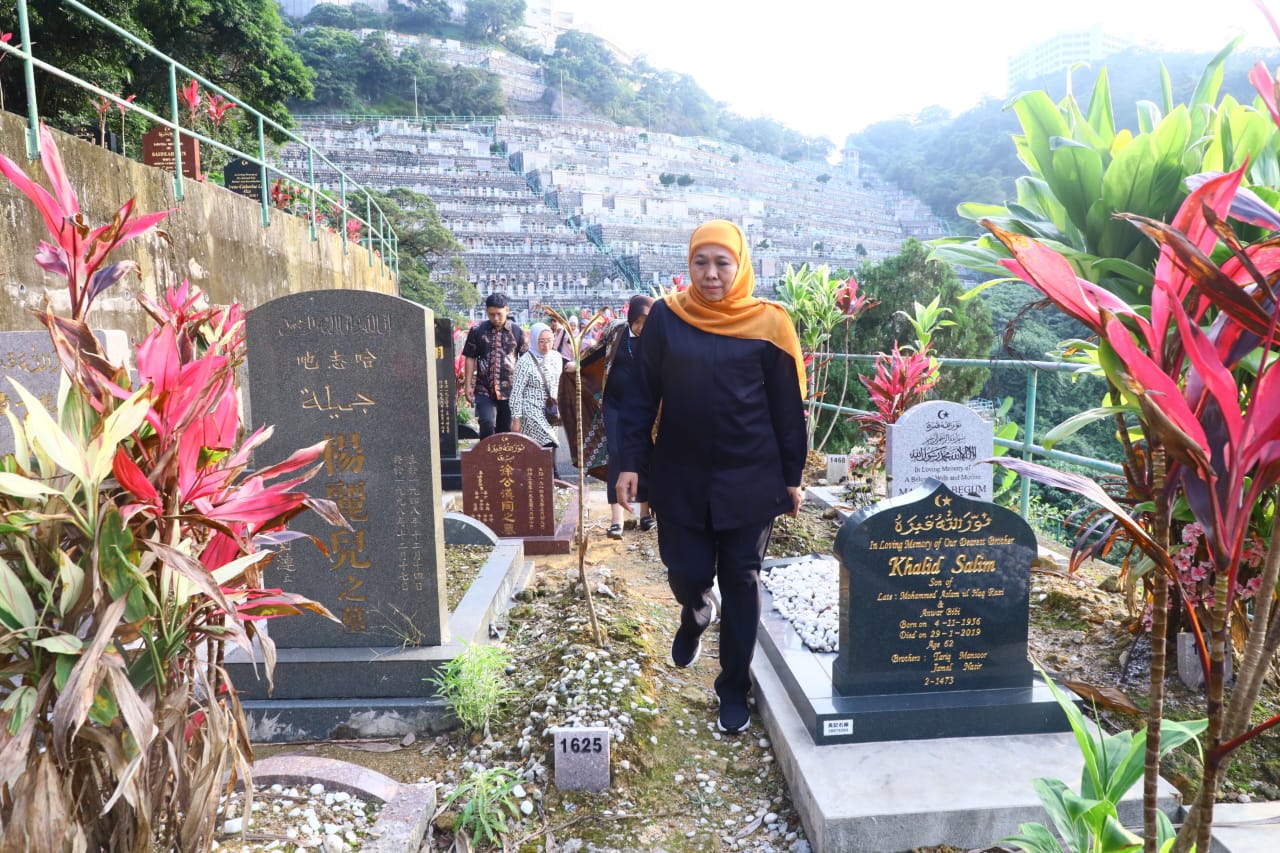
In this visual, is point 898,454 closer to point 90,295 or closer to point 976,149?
point 90,295

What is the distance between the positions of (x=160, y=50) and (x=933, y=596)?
15550mm

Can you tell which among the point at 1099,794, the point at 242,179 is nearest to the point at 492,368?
the point at 242,179

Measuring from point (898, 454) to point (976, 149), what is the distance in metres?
65.6

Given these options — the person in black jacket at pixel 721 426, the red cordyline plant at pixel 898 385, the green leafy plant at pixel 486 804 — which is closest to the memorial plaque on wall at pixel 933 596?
the person in black jacket at pixel 721 426

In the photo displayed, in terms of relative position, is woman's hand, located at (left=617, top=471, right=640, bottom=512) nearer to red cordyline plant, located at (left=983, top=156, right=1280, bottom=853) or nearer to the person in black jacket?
the person in black jacket

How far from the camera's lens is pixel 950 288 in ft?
40.7

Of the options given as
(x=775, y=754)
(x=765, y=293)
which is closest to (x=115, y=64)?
(x=775, y=754)

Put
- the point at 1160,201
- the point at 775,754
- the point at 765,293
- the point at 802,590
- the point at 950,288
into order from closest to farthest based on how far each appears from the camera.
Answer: the point at 1160,201
the point at 775,754
the point at 802,590
the point at 950,288
the point at 765,293

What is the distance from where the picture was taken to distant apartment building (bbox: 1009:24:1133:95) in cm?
7762

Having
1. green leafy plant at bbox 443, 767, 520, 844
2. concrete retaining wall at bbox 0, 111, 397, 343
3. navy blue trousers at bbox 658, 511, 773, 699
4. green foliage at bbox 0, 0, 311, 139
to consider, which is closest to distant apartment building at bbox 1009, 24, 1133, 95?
green foliage at bbox 0, 0, 311, 139

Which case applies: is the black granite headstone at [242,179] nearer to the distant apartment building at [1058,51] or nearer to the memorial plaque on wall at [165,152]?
the memorial plaque on wall at [165,152]

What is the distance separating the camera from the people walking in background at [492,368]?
6.77 meters

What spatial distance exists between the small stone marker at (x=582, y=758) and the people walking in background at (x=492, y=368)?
14.8 feet

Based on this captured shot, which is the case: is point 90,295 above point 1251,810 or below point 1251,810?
above
